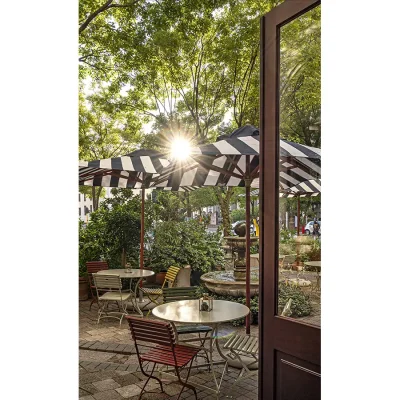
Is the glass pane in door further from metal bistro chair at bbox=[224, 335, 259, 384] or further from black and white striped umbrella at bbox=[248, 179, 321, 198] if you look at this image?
metal bistro chair at bbox=[224, 335, 259, 384]

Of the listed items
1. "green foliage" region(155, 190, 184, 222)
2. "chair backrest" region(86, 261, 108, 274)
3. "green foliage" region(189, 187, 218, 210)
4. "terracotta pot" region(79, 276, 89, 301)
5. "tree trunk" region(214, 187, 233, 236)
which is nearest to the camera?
"chair backrest" region(86, 261, 108, 274)

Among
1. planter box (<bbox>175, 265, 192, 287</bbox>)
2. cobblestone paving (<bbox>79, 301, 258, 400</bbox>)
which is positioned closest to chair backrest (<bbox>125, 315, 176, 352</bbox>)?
cobblestone paving (<bbox>79, 301, 258, 400</bbox>)

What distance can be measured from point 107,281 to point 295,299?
4749 mm

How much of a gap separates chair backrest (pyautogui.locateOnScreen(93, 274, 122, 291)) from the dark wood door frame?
170 inches

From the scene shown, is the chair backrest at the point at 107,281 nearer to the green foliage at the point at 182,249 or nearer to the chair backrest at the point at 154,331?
the green foliage at the point at 182,249

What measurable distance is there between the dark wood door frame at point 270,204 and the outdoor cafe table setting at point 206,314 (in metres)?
1.53

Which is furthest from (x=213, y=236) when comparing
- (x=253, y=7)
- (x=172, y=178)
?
(x=253, y=7)

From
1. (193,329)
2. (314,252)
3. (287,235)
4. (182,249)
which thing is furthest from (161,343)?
(182,249)

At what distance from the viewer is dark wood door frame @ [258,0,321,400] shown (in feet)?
8.27

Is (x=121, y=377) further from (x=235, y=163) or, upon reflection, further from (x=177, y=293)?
(x=235, y=163)

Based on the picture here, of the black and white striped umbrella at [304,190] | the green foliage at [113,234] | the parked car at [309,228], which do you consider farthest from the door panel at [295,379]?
the green foliage at [113,234]
